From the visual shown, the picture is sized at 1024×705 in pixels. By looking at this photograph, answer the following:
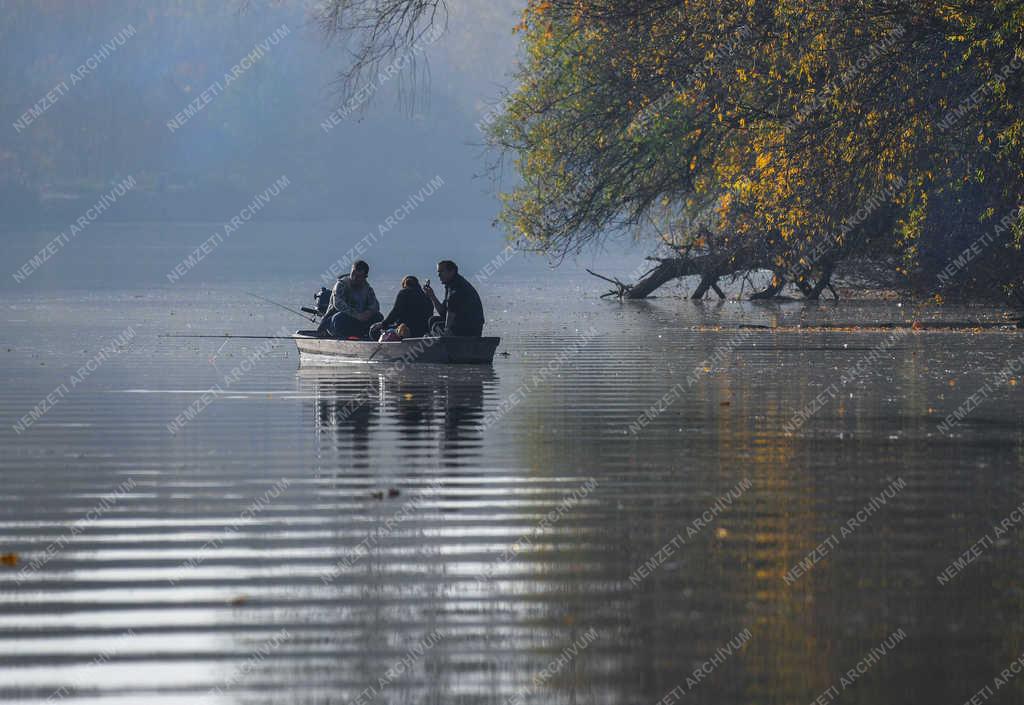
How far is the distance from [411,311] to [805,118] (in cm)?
625

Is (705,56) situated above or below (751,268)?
above

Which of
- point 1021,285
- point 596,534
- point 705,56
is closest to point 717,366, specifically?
point 705,56

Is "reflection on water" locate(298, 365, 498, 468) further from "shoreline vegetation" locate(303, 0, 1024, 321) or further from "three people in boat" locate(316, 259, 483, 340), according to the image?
"shoreline vegetation" locate(303, 0, 1024, 321)

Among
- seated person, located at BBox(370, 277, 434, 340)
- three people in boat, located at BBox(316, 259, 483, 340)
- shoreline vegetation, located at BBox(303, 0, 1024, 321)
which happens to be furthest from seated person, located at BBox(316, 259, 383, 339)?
shoreline vegetation, located at BBox(303, 0, 1024, 321)

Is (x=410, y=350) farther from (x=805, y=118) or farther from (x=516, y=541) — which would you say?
(x=516, y=541)

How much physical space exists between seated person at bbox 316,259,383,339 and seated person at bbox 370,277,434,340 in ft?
2.21

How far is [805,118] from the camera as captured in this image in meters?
27.6

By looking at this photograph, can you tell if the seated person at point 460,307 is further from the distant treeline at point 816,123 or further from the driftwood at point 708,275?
the driftwood at point 708,275

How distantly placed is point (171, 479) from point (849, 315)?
29410 millimetres

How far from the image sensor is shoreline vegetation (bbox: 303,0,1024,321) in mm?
24391

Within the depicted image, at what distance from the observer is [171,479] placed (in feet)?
47.1

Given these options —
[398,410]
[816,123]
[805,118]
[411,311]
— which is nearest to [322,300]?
Result: [411,311]

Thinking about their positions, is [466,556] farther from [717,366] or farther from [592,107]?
[592,107]

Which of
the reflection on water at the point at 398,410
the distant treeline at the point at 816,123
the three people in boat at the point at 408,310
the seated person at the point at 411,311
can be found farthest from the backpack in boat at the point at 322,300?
the distant treeline at the point at 816,123
